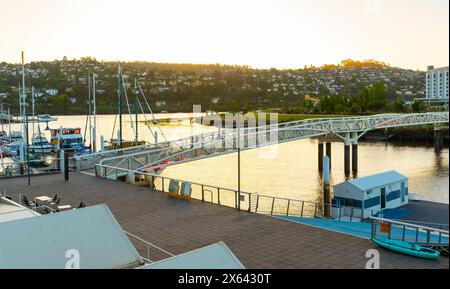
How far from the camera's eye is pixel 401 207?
22.3m

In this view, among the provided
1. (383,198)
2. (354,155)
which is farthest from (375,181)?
(354,155)

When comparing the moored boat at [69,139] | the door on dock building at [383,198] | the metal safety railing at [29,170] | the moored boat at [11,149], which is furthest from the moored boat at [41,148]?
the door on dock building at [383,198]

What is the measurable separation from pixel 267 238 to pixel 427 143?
56.3 meters

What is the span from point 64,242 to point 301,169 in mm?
32183

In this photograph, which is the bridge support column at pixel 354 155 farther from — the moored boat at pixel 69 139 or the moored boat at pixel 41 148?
the moored boat at pixel 41 148

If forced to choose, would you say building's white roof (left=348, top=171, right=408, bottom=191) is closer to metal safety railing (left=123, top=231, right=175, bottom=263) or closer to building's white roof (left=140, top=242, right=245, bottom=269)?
metal safety railing (left=123, top=231, right=175, bottom=263)

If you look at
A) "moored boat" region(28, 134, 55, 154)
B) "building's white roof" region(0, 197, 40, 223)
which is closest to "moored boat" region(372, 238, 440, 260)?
"building's white roof" region(0, 197, 40, 223)

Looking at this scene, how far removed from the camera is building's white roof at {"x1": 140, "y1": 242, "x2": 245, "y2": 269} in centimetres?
557

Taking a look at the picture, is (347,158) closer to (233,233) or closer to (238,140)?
(238,140)

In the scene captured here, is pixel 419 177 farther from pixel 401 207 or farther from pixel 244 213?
pixel 244 213

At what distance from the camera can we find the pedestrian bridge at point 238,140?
78.0 feet

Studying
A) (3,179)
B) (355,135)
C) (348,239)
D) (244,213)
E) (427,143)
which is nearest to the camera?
(348,239)

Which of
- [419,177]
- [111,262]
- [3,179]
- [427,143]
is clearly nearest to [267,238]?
[111,262]
